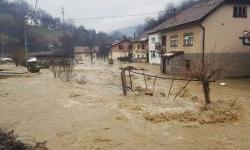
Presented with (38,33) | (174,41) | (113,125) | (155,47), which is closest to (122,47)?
(155,47)

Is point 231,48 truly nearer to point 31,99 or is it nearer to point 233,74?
point 233,74

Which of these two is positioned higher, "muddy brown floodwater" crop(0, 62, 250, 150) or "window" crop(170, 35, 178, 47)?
"window" crop(170, 35, 178, 47)

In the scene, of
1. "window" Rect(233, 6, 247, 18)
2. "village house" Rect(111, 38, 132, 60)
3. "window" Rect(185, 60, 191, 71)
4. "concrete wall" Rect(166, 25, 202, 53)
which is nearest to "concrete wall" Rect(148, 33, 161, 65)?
"concrete wall" Rect(166, 25, 202, 53)

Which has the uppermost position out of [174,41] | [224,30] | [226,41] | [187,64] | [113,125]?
[224,30]

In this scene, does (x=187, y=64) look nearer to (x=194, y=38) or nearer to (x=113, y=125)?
(x=194, y=38)

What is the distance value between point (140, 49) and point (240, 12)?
37035 millimetres

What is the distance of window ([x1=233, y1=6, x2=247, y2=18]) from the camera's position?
2775 cm

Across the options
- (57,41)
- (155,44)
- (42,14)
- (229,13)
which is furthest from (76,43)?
(229,13)

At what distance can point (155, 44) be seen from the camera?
44.2 meters

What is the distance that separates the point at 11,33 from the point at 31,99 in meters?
94.4

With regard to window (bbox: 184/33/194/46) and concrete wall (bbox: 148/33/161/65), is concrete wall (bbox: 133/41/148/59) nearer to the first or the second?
concrete wall (bbox: 148/33/161/65)

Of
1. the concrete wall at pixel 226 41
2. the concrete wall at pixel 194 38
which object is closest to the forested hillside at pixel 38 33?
the concrete wall at pixel 194 38

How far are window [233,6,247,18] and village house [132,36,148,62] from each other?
3132cm

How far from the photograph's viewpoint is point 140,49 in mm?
64312
